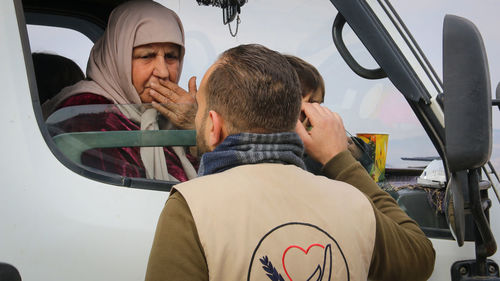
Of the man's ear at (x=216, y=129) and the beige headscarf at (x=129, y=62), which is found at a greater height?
the beige headscarf at (x=129, y=62)

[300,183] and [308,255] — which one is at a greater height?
[300,183]

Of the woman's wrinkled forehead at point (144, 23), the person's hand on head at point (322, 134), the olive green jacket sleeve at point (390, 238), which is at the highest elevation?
the woman's wrinkled forehead at point (144, 23)

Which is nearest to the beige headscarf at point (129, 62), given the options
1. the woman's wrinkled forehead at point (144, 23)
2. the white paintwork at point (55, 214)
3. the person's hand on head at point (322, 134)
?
the woman's wrinkled forehead at point (144, 23)

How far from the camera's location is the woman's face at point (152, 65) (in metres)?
1.79

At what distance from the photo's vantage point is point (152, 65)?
1931 mm

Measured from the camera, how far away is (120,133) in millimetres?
1585

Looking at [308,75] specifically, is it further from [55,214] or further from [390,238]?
[55,214]

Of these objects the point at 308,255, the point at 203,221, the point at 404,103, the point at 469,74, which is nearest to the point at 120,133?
the point at 203,221

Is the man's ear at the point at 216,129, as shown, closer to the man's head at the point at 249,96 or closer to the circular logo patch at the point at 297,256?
the man's head at the point at 249,96

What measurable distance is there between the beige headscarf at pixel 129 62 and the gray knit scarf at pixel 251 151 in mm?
471

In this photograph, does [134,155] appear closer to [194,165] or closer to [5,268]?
[194,165]

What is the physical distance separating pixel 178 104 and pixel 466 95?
36.1 inches

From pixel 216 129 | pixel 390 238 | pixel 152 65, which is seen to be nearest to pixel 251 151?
pixel 216 129

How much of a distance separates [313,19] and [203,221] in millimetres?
889
